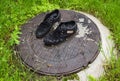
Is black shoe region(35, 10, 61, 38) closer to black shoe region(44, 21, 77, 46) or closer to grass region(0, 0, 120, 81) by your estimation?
black shoe region(44, 21, 77, 46)

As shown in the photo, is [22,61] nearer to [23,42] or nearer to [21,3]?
[23,42]

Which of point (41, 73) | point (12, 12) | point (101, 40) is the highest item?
point (12, 12)

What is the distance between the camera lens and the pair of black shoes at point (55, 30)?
3.96 metres

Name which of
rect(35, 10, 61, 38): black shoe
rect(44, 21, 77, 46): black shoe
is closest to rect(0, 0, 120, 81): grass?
rect(35, 10, 61, 38): black shoe

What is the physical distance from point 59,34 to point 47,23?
0.29m

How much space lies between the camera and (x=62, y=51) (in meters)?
3.88

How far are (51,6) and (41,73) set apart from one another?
1434 mm

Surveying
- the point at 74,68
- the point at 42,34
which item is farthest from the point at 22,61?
the point at 74,68

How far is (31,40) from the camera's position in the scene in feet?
13.4

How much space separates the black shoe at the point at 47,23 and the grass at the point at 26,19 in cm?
32

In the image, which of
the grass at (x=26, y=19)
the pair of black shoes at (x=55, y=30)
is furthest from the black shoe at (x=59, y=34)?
the grass at (x=26, y=19)

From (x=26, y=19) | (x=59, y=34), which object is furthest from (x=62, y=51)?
(x=26, y=19)

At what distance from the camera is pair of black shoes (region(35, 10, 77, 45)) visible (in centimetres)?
396

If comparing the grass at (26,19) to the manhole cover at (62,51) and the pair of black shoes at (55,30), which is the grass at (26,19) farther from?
the pair of black shoes at (55,30)
